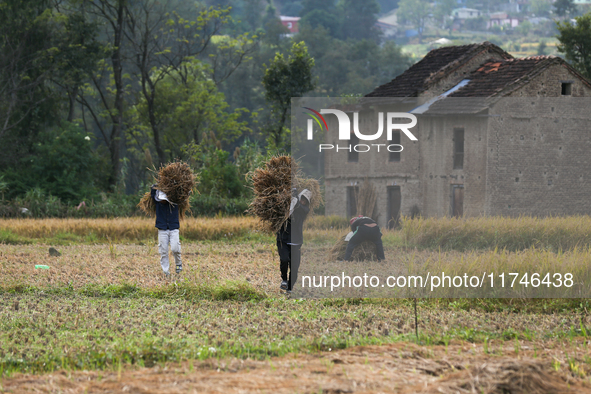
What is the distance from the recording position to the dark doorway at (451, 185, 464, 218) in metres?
11.6

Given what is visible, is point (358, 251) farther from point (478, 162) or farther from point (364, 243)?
point (478, 162)

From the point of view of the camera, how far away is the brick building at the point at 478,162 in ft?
37.1

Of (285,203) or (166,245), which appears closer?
(285,203)

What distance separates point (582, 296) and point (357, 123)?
13.8ft

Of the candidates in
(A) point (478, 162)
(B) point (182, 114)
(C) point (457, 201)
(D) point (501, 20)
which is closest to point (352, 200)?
(C) point (457, 201)

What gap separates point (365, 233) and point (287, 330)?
148 inches

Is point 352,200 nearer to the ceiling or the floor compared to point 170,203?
nearer to the ceiling

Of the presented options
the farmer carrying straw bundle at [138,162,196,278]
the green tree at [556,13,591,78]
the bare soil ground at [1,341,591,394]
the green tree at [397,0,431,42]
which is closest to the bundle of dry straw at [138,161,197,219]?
the farmer carrying straw bundle at [138,162,196,278]

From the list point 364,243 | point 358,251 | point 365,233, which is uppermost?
point 365,233

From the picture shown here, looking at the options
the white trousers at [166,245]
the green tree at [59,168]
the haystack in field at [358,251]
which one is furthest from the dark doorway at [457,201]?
the green tree at [59,168]

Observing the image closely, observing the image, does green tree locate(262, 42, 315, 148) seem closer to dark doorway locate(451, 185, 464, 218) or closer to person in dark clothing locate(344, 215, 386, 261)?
person in dark clothing locate(344, 215, 386, 261)

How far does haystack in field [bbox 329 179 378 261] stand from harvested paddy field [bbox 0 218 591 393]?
0.45m

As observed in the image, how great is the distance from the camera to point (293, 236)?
11.0 m

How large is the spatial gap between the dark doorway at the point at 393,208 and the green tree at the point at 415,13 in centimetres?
14003
